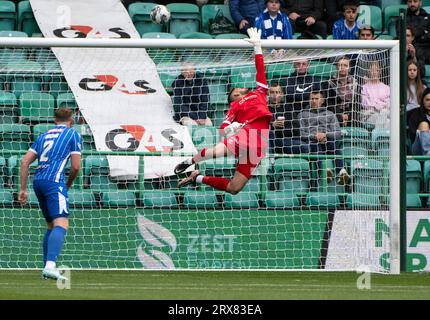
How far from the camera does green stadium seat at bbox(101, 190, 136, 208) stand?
48.2ft

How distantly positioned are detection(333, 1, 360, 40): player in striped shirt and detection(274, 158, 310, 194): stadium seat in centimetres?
305

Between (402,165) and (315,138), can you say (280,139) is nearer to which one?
(315,138)

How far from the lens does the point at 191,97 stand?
15.2m

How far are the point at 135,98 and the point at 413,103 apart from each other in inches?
156

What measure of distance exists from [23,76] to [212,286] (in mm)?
4534

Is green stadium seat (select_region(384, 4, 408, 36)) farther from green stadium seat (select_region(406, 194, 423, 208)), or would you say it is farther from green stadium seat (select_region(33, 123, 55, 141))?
green stadium seat (select_region(33, 123, 55, 141))

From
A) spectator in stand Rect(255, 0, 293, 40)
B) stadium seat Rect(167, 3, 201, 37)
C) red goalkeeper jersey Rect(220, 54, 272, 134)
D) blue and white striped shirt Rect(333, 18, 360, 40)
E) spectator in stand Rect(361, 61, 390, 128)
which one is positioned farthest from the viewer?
stadium seat Rect(167, 3, 201, 37)

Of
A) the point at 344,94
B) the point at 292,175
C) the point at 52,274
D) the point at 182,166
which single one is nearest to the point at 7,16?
the point at 182,166

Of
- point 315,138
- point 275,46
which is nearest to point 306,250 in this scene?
point 315,138

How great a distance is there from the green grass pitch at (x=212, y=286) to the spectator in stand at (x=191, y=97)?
2.17m

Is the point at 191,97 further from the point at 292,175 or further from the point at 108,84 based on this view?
the point at 292,175

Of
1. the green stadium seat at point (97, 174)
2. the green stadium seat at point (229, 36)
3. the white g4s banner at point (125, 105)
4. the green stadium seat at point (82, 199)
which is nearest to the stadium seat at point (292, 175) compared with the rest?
the white g4s banner at point (125, 105)

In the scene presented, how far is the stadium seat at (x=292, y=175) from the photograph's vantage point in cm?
1498

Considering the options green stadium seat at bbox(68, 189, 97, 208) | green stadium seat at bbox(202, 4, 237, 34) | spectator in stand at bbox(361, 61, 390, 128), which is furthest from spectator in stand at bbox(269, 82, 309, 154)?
green stadium seat at bbox(202, 4, 237, 34)
